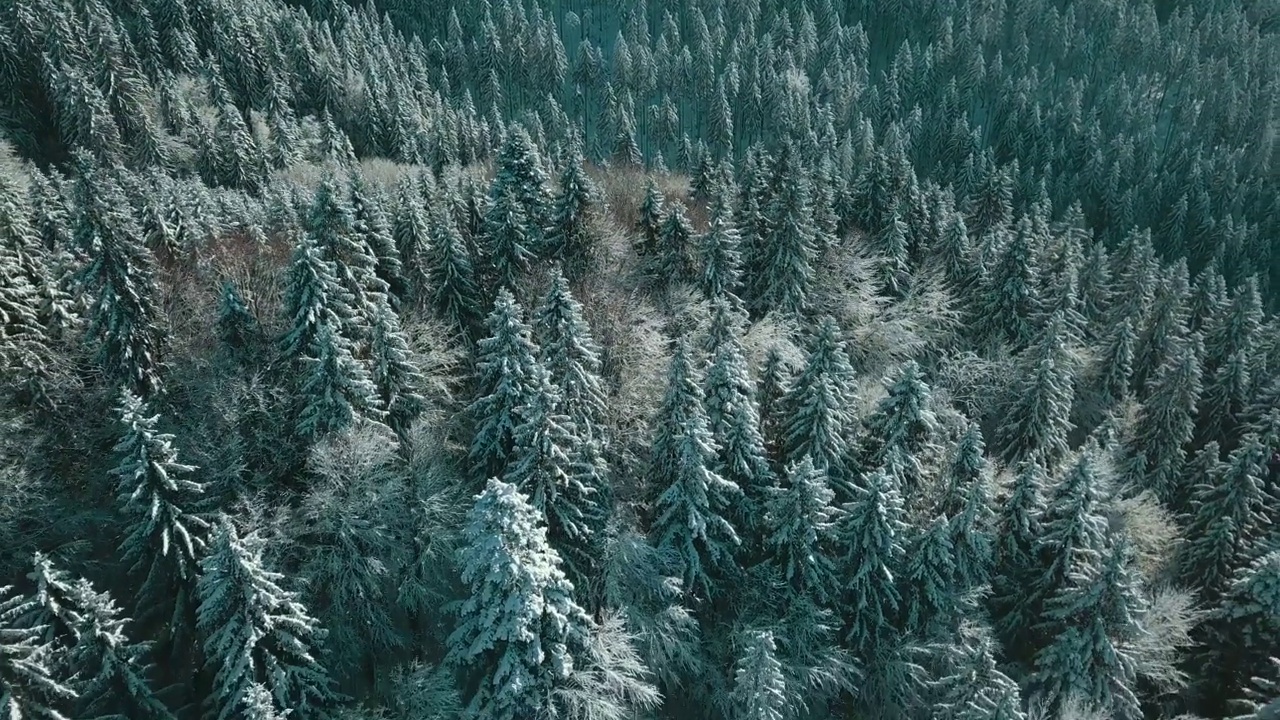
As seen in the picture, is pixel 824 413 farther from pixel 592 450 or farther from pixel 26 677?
pixel 26 677

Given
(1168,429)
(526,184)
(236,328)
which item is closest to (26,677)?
(236,328)

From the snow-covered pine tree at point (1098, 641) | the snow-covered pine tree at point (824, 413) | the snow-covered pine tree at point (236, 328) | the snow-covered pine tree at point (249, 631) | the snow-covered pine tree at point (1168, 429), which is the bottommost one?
the snow-covered pine tree at point (1168, 429)

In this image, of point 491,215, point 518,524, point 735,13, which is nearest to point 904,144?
point 735,13

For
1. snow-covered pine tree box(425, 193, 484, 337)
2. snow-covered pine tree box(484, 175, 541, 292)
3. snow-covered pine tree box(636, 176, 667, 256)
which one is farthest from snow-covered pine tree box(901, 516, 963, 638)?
snow-covered pine tree box(425, 193, 484, 337)

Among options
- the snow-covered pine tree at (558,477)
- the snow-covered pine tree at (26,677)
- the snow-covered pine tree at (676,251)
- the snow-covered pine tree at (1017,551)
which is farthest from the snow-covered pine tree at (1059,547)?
the snow-covered pine tree at (26,677)

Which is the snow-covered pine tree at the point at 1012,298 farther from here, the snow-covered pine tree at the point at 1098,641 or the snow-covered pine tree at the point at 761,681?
the snow-covered pine tree at the point at 761,681

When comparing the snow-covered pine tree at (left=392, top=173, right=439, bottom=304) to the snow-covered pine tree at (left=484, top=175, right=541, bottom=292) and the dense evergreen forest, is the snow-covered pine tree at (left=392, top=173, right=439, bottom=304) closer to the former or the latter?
the dense evergreen forest
